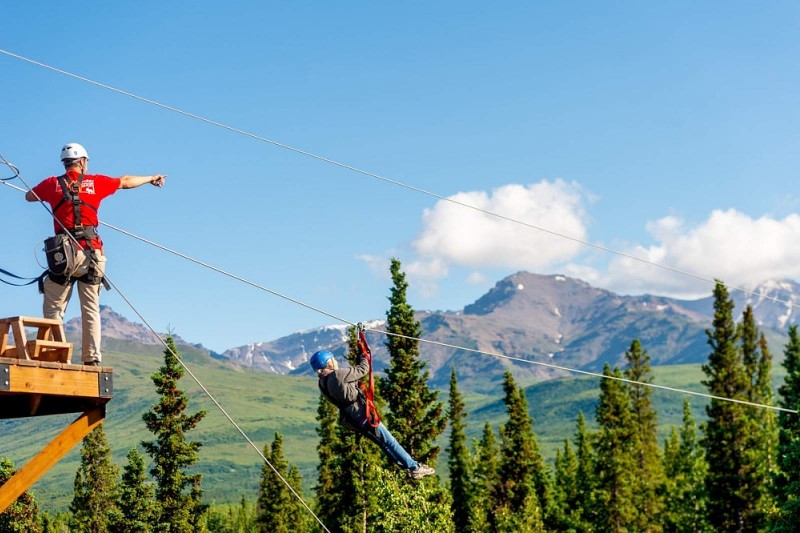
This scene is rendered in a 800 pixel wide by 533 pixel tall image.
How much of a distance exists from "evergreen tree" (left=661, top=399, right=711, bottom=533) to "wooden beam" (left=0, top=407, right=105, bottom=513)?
62.0m

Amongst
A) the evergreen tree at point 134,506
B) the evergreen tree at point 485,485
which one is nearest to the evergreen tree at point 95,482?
the evergreen tree at point 134,506

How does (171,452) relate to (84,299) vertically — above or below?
below

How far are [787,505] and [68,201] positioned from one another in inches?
1541

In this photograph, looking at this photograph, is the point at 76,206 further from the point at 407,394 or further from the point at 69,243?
the point at 407,394

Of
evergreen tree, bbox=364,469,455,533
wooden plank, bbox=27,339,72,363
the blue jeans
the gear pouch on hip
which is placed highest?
the gear pouch on hip

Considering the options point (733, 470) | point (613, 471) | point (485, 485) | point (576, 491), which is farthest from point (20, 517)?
point (576, 491)

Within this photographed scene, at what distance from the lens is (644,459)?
9738 centimetres

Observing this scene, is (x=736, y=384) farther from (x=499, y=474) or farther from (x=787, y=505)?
(x=787, y=505)

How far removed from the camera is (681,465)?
9994cm

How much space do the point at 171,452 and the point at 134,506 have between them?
782cm

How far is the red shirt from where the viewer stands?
13.4 meters

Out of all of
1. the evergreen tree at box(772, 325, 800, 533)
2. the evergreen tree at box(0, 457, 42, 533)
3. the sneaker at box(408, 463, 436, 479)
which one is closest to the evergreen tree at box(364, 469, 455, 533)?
the evergreen tree at box(772, 325, 800, 533)

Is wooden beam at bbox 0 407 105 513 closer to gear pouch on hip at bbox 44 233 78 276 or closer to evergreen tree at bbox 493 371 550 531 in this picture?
gear pouch on hip at bbox 44 233 78 276

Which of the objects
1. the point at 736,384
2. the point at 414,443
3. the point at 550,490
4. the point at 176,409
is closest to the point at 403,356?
the point at 414,443
